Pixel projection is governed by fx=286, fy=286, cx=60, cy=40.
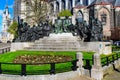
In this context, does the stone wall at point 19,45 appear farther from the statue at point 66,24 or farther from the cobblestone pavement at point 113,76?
the cobblestone pavement at point 113,76

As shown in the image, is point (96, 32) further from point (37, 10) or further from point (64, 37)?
point (37, 10)

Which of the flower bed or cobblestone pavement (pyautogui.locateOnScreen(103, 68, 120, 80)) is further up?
the flower bed

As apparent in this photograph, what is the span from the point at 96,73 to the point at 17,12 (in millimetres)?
81803

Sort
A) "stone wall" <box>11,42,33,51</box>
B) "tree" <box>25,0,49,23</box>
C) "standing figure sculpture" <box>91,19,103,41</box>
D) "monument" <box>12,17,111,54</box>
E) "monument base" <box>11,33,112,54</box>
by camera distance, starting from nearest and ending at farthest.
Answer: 1. "monument base" <box>11,33,112,54</box>
2. "monument" <box>12,17,111,54</box>
3. "standing figure sculpture" <box>91,19,103,41</box>
4. "stone wall" <box>11,42,33,51</box>
5. "tree" <box>25,0,49,23</box>

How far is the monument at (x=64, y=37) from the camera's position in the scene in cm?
3073

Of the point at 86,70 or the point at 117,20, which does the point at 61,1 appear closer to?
the point at 117,20

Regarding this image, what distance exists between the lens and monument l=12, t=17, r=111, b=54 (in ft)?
101

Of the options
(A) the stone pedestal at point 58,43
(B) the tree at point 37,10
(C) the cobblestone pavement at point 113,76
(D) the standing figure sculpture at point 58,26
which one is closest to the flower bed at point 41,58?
(C) the cobblestone pavement at point 113,76

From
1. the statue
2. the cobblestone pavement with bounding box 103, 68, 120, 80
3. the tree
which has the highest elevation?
the tree

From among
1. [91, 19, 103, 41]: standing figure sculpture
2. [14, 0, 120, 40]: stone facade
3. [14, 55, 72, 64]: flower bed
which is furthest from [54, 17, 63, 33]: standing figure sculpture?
[14, 0, 120, 40]: stone facade

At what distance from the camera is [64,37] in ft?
111

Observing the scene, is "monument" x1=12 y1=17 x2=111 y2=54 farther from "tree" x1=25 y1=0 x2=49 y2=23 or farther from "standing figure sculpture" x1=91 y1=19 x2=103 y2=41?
"tree" x1=25 y1=0 x2=49 y2=23

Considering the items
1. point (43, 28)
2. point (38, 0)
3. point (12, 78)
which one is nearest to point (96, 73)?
point (12, 78)

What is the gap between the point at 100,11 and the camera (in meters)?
86.8
